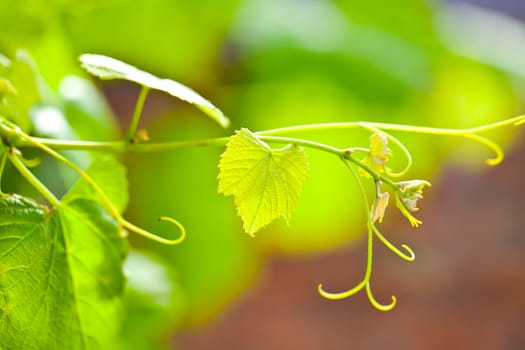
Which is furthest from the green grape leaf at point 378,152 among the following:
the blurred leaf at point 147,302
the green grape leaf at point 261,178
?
the blurred leaf at point 147,302

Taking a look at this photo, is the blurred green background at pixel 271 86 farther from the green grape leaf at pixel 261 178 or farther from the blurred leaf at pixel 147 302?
the green grape leaf at pixel 261 178

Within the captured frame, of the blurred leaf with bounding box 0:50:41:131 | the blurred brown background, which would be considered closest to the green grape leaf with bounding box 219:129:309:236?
the blurred leaf with bounding box 0:50:41:131

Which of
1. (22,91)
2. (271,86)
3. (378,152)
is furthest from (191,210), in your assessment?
(378,152)

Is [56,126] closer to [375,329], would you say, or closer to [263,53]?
[263,53]

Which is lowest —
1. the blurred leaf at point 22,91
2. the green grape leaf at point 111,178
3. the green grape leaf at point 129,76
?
the green grape leaf at point 111,178

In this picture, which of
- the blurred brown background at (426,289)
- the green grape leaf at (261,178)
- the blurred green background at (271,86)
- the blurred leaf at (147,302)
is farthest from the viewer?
the blurred brown background at (426,289)

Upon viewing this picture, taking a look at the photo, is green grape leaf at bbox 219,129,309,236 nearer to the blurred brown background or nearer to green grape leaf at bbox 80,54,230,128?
green grape leaf at bbox 80,54,230,128

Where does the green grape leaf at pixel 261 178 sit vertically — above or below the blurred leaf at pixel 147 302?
above
